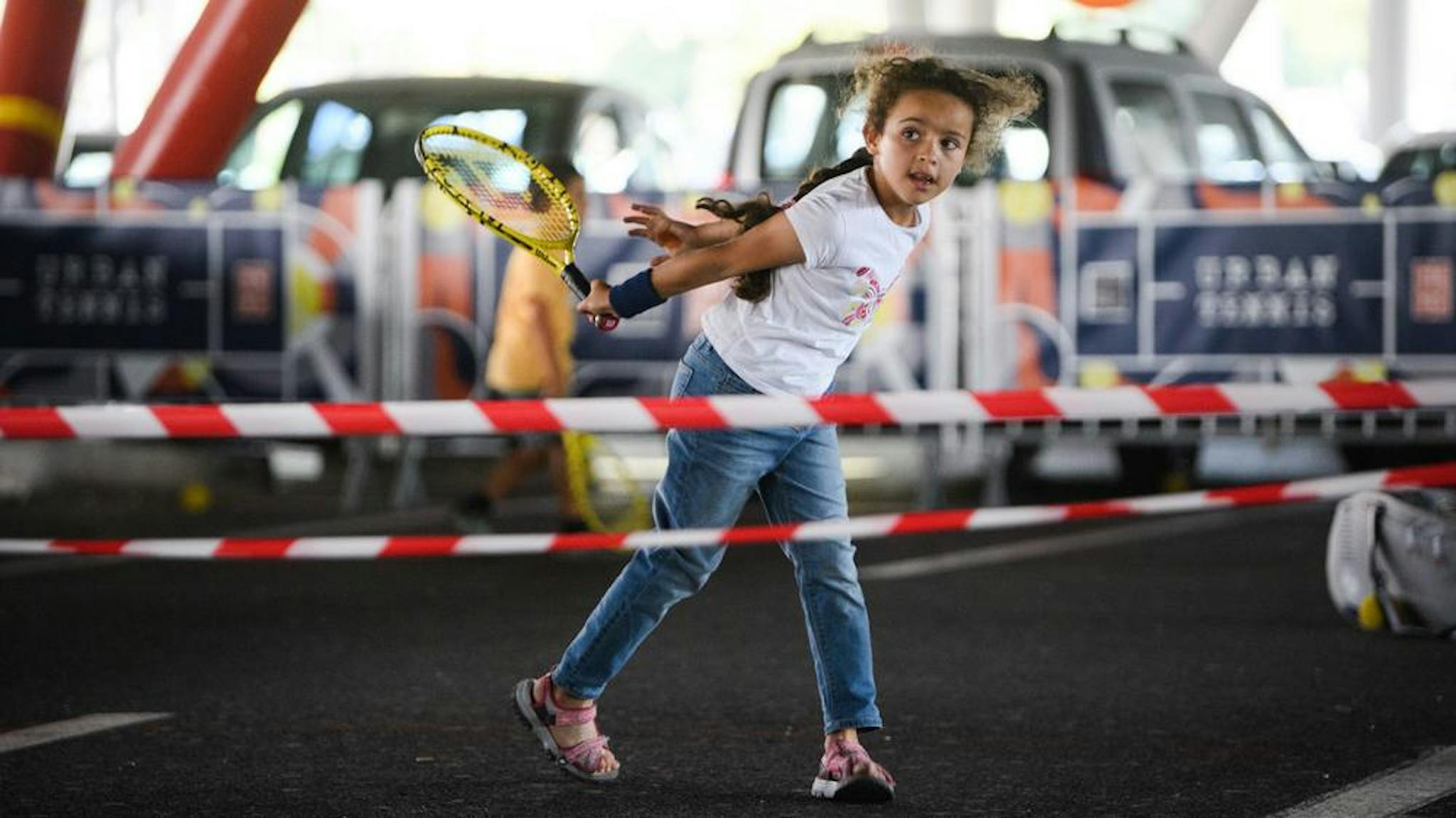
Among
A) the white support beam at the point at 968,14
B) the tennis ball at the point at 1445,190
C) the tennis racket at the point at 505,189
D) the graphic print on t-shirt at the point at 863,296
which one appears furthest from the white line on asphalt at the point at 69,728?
the white support beam at the point at 968,14

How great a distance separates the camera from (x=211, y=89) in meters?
18.7

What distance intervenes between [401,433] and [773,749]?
1.38 m

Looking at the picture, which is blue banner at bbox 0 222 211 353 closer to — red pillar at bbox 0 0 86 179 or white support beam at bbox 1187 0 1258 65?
red pillar at bbox 0 0 86 179

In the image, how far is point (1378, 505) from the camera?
913cm

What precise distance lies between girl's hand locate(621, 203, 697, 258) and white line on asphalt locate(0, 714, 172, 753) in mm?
2219

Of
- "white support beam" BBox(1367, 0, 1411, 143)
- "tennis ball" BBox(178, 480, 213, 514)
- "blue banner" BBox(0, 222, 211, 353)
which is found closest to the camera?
"tennis ball" BBox(178, 480, 213, 514)

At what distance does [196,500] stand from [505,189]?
875 cm

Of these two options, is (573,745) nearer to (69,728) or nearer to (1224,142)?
(69,728)

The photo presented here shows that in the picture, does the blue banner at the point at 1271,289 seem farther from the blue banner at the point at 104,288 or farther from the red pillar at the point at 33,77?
the red pillar at the point at 33,77

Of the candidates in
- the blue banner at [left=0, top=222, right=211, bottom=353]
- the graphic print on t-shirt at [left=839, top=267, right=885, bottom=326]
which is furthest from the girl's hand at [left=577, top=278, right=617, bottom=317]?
the blue banner at [left=0, top=222, right=211, bottom=353]

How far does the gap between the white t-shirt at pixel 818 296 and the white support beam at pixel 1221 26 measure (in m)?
32.5

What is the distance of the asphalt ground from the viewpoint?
6.38 meters

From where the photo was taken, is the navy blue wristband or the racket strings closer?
the navy blue wristband

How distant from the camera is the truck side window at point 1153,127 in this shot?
15758 millimetres
